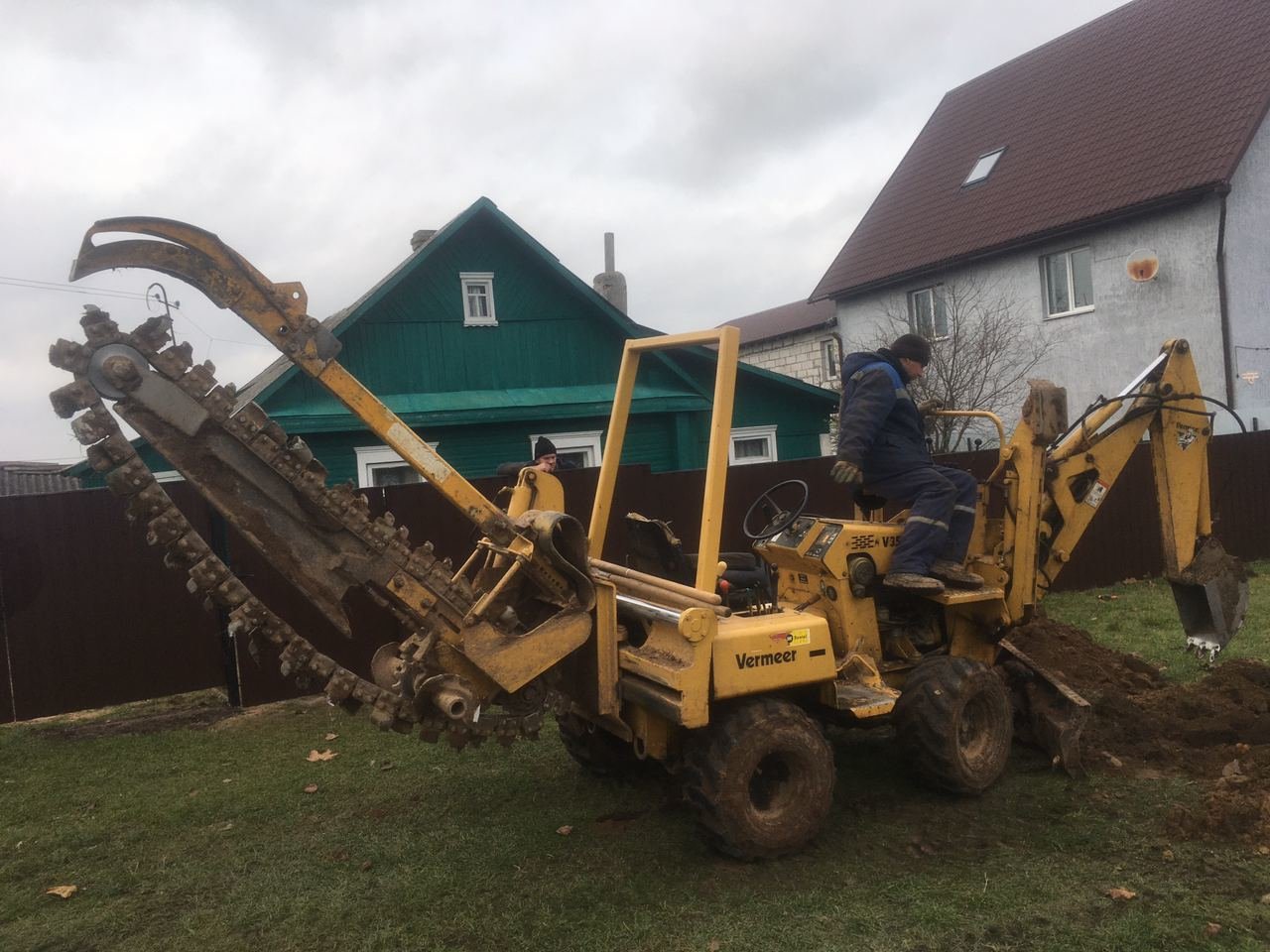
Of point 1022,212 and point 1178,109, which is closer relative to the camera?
point 1178,109

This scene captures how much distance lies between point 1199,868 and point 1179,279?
630 inches

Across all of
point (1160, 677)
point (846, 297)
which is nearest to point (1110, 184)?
point (846, 297)

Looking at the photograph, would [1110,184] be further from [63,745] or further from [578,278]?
[63,745]

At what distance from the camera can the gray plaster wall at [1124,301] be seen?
1736 cm

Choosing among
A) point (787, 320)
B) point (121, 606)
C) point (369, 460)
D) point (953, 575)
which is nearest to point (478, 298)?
point (369, 460)

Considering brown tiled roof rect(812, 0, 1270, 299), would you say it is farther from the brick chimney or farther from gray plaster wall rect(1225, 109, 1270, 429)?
the brick chimney

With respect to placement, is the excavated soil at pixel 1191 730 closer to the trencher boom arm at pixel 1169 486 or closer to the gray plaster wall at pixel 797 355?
the trencher boom arm at pixel 1169 486

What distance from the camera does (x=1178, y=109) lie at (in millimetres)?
18625

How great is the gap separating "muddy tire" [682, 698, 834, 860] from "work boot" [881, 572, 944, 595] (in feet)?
2.97

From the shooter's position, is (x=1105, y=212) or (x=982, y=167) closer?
(x=1105, y=212)

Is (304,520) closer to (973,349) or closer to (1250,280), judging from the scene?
(973,349)

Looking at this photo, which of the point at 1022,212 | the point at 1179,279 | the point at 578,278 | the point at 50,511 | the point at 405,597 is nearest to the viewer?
the point at 405,597

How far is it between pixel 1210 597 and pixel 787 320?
97.3 feet

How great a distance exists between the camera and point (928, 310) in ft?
72.7
